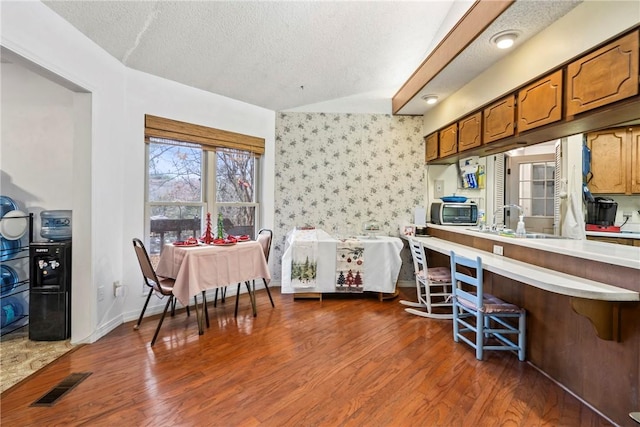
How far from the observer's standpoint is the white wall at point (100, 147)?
2113 millimetres

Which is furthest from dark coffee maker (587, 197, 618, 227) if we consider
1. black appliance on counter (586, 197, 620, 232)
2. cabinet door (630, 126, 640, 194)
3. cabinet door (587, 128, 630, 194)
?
cabinet door (630, 126, 640, 194)

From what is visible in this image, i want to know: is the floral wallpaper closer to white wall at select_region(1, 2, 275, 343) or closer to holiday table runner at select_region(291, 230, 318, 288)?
holiday table runner at select_region(291, 230, 318, 288)

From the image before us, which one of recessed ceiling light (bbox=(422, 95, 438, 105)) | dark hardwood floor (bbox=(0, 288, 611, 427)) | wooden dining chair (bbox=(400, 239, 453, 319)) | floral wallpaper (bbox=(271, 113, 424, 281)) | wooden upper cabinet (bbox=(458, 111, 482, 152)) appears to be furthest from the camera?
floral wallpaper (bbox=(271, 113, 424, 281))

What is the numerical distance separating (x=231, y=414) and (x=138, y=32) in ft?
9.90

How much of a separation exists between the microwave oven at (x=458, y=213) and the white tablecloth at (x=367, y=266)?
2.49ft

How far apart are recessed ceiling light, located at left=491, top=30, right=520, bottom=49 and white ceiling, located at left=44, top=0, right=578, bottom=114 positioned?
0.18ft

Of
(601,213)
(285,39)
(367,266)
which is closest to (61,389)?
(367,266)

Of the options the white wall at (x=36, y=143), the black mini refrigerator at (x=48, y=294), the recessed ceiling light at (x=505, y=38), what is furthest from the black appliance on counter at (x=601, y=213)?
the white wall at (x=36, y=143)

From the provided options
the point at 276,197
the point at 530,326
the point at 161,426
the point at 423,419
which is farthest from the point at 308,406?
the point at 276,197

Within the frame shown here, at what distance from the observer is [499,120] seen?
105 inches

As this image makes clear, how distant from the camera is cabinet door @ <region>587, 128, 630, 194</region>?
334 centimetres

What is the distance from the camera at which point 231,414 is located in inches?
66.7

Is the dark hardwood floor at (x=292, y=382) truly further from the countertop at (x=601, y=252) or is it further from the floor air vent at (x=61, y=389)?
the countertop at (x=601, y=252)

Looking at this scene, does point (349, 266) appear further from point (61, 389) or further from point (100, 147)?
point (100, 147)
